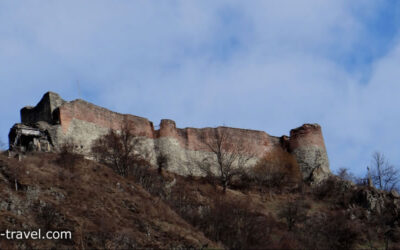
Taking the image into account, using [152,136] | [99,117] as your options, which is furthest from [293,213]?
[99,117]


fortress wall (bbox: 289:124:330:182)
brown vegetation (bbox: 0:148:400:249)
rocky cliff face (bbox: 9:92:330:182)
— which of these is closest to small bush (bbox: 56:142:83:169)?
brown vegetation (bbox: 0:148:400:249)

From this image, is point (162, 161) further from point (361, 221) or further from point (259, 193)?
point (361, 221)

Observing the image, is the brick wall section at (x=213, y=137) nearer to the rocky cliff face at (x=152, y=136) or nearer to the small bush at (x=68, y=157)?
the rocky cliff face at (x=152, y=136)

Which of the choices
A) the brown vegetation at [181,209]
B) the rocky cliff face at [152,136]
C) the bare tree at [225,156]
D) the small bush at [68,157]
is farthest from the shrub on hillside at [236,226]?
the rocky cliff face at [152,136]

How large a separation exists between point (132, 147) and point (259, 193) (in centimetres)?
988

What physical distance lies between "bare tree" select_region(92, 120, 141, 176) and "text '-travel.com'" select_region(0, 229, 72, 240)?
12053 mm

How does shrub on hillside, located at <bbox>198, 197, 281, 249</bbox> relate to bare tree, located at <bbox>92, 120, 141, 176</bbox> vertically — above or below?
below

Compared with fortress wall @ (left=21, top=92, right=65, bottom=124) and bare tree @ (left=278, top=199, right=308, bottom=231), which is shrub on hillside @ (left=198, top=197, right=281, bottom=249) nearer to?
bare tree @ (left=278, top=199, right=308, bottom=231)

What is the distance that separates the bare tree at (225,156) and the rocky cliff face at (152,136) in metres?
0.21

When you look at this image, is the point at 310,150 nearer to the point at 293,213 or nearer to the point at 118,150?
the point at 293,213

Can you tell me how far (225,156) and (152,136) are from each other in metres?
6.10

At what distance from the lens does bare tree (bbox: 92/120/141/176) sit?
1483 inches

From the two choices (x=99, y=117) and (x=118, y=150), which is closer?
(x=118, y=150)

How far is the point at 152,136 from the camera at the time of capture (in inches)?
1732
